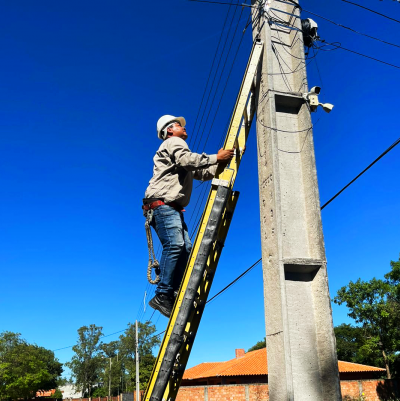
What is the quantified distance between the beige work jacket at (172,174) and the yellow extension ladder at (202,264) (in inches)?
13.6

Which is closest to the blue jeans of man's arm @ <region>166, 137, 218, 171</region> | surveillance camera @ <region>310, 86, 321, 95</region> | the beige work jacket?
the beige work jacket

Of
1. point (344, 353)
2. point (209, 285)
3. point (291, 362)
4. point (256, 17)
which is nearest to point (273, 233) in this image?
point (209, 285)

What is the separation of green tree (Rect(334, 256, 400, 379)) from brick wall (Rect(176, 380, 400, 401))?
30.1ft

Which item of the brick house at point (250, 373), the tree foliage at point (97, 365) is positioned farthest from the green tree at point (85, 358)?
the brick house at point (250, 373)

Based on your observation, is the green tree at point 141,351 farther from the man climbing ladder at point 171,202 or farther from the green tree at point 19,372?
the man climbing ladder at point 171,202

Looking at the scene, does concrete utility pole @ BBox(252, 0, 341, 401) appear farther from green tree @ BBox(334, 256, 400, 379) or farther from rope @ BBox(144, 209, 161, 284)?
green tree @ BBox(334, 256, 400, 379)

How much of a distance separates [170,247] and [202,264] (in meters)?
0.50

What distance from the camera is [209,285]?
3.50 metres

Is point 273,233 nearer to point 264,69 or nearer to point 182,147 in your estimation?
point 182,147

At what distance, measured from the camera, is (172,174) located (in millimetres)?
3688

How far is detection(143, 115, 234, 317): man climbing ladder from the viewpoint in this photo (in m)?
3.43

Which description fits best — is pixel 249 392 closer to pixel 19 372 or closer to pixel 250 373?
pixel 250 373

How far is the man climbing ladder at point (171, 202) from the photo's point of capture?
3432 mm

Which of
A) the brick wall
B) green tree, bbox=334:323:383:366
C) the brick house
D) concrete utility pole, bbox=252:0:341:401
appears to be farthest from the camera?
green tree, bbox=334:323:383:366
